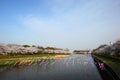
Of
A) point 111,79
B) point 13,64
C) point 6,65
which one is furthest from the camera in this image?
point 13,64

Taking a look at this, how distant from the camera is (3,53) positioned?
63.8 metres

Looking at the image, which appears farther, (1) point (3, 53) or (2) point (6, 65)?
(1) point (3, 53)

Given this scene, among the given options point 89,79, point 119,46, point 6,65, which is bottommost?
point 89,79

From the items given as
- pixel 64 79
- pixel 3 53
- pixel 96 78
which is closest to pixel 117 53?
pixel 96 78

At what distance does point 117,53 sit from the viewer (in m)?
41.0

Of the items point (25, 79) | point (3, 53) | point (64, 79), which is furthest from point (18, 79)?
point (3, 53)

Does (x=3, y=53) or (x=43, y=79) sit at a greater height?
(x=3, y=53)

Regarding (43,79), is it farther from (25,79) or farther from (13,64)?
(13,64)

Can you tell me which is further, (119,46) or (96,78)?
(119,46)

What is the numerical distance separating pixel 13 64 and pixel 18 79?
1753 centimetres

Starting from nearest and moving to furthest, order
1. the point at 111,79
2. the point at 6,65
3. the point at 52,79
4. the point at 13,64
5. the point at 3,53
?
A: 1. the point at 111,79
2. the point at 52,79
3. the point at 6,65
4. the point at 13,64
5. the point at 3,53

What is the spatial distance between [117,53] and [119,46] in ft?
6.59

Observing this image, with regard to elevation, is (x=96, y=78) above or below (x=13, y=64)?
below

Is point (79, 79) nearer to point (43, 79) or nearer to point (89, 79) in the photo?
point (89, 79)
